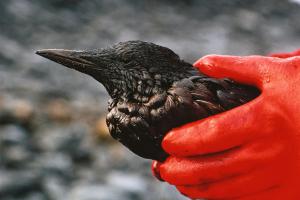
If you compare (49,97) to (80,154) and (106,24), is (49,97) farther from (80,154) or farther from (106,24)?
(106,24)

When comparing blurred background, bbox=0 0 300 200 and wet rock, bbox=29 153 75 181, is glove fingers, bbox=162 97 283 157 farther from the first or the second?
wet rock, bbox=29 153 75 181

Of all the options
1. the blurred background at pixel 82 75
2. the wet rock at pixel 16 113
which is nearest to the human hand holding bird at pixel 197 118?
the blurred background at pixel 82 75

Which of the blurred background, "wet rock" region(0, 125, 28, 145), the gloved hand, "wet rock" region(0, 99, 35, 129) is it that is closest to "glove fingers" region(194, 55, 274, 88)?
the gloved hand

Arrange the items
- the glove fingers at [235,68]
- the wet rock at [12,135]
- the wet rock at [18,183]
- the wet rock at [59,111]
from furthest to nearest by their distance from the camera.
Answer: the wet rock at [59,111] → the wet rock at [12,135] → the wet rock at [18,183] → the glove fingers at [235,68]

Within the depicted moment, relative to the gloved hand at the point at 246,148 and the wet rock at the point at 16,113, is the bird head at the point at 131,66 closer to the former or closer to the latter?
the gloved hand at the point at 246,148

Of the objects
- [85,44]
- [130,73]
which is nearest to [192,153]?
[130,73]

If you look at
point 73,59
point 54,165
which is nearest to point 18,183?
point 54,165
